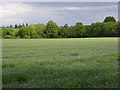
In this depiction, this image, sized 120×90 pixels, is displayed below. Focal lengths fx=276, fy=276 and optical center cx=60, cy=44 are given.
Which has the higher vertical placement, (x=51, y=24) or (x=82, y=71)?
(x=51, y=24)

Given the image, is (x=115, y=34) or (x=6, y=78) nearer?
(x=6, y=78)

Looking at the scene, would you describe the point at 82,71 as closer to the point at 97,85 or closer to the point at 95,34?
the point at 97,85

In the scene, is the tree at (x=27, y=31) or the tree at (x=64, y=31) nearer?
the tree at (x=64, y=31)

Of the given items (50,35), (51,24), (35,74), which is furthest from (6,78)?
(50,35)

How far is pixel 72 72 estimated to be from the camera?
56.2 feet

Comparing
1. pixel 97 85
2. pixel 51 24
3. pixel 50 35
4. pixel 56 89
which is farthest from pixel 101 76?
pixel 50 35

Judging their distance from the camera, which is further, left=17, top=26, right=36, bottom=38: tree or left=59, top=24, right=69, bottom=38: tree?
left=17, top=26, right=36, bottom=38: tree

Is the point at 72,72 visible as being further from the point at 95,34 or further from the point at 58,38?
the point at 95,34

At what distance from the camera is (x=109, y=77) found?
15086mm

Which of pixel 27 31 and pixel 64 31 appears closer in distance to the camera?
pixel 64 31

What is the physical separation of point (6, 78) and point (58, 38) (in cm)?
6707

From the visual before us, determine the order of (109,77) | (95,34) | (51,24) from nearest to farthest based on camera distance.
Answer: (109,77) → (51,24) → (95,34)

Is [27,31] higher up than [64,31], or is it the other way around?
[27,31]

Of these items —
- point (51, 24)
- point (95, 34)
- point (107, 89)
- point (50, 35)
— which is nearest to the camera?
point (107, 89)
